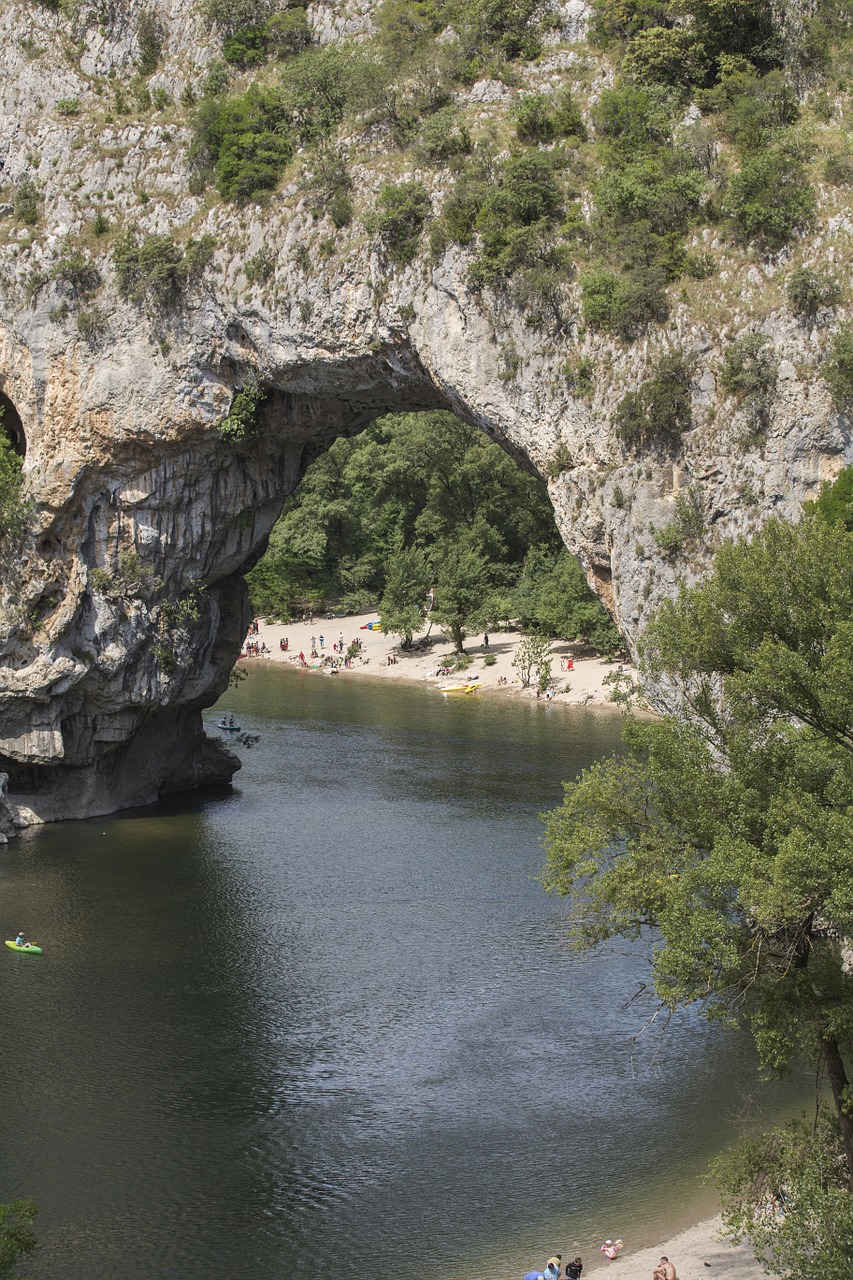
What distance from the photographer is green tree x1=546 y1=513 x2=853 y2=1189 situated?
16.2 meters

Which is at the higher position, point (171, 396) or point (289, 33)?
point (289, 33)

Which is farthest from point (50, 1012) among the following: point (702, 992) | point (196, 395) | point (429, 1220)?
point (196, 395)

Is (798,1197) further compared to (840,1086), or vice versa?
(840,1086)

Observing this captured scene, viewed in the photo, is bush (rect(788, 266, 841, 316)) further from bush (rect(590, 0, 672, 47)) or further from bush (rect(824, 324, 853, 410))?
bush (rect(590, 0, 672, 47))

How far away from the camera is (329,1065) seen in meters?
26.3

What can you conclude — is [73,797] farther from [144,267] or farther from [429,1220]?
[429,1220]

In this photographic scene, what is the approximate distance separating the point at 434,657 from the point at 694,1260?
6813 cm

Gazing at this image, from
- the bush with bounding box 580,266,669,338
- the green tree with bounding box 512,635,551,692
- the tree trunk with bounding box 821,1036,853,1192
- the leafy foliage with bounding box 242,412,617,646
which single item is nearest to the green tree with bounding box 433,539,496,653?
the leafy foliage with bounding box 242,412,617,646

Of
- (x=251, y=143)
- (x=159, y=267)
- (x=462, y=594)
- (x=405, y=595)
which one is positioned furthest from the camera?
(x=405, y=595)

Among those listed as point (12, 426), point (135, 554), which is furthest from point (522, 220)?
point (12, 426)

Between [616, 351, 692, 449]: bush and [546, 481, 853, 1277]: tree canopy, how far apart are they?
11.1 meters

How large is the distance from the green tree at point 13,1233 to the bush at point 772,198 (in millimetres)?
25907

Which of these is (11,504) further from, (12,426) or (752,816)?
(752,816)

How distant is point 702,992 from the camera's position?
1672 cm
